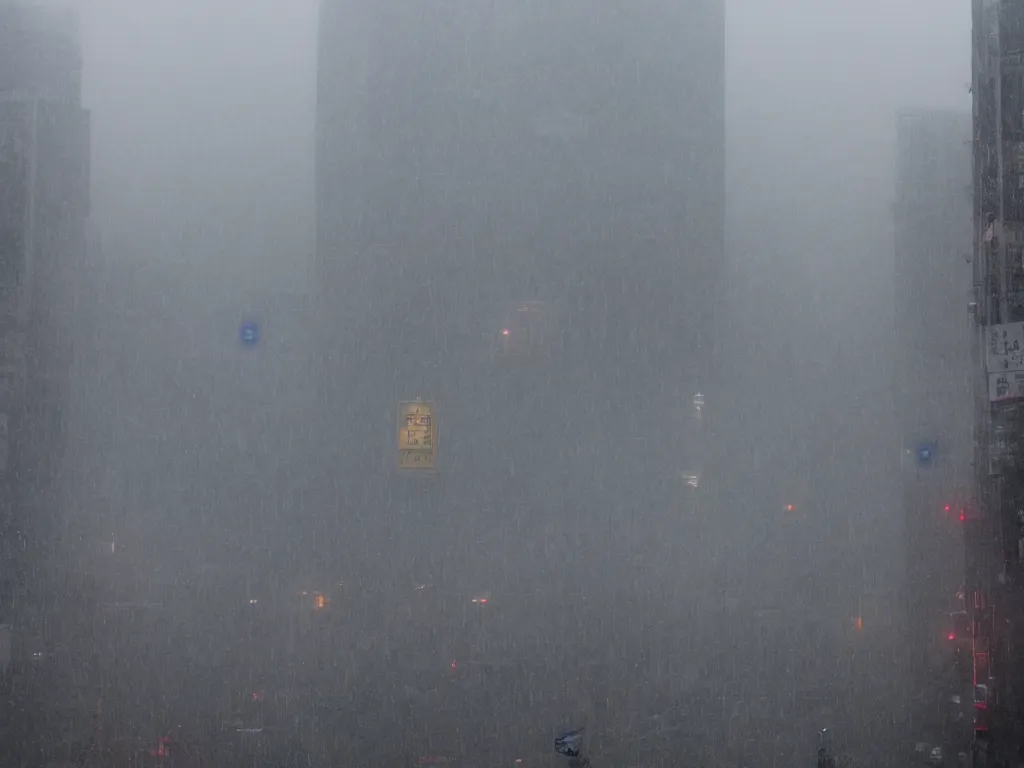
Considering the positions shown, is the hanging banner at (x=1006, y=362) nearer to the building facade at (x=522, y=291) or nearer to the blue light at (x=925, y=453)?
the blue light at (x=925, y=453)

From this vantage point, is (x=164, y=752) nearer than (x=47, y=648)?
Yes

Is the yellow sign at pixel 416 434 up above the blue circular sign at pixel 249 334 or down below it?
below

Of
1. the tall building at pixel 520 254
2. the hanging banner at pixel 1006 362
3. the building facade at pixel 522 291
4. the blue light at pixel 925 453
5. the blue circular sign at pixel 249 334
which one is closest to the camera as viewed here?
the hanging banner at pixel 1006 362

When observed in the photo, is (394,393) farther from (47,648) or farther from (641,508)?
(47,648)

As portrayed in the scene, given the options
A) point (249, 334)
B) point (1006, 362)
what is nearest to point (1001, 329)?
point (1006, 362)

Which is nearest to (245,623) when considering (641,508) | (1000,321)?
(641,508)

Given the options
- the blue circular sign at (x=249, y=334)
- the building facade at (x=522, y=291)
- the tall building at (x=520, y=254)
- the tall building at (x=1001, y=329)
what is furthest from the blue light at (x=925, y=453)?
the tall building at (x=520, y=254)
